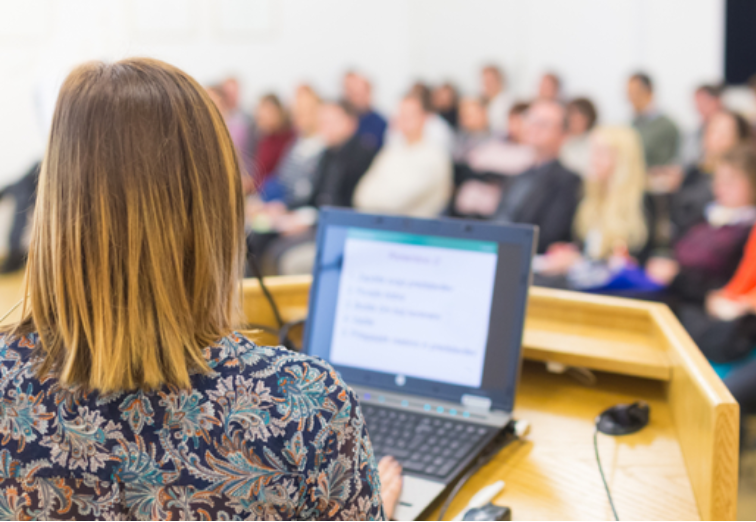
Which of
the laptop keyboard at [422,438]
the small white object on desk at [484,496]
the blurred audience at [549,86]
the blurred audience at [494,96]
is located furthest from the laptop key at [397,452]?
the blurred audience at [494,96]

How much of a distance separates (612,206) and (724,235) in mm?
590

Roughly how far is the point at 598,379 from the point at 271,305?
60 cm

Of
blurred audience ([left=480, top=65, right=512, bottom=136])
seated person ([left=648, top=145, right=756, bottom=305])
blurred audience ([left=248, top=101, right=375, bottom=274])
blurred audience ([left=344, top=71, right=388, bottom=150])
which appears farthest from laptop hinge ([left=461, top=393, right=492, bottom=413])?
blurred audience ([left=480, top=65, right=512, bottom=136])

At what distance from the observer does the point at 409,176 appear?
4.19m

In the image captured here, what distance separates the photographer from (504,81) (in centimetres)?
711

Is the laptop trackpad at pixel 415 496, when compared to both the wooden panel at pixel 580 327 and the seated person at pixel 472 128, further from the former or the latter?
the seated person at pixel 472 128

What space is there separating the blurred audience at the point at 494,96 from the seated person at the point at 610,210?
357 centimetres

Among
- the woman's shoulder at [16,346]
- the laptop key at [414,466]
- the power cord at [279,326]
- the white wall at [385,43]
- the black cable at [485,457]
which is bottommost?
the black cable at [485,457]

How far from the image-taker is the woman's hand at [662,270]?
9.34ft

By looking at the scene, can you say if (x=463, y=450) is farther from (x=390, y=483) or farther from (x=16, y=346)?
(x=16, y=346)

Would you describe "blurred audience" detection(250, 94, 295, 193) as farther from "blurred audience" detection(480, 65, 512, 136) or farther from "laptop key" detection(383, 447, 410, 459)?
"laptop key" detection(383, 447, 410, 459)

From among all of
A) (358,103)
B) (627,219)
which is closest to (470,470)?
(627,219)

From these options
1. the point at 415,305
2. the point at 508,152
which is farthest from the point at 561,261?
the point at 508,152

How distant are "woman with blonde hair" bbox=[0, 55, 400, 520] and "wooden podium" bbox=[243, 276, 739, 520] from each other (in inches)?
14.0
